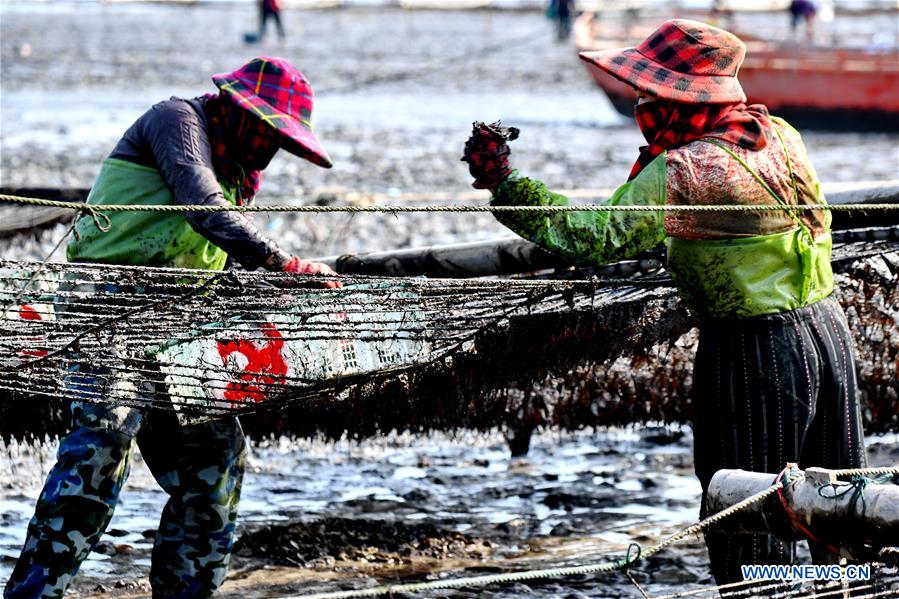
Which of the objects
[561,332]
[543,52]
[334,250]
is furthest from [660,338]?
[543,52]

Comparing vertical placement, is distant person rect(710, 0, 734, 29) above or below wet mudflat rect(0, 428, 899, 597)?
above

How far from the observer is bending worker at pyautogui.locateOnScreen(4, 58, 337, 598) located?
402 centimetres

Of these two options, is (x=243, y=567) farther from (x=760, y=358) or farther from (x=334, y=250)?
(x=334, y=250)

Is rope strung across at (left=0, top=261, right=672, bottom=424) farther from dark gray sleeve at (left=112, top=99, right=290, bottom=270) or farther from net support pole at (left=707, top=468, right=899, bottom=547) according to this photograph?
net support pole at (left=707, top=468, right=899, bottom=547)

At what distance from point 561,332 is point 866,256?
1.13m

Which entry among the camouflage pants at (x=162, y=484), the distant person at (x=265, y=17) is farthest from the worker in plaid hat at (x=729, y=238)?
the distant person at (x=265, y=17)

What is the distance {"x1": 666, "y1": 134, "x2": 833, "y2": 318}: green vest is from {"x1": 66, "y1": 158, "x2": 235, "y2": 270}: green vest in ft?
4.77

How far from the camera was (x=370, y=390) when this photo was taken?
14.8 ft

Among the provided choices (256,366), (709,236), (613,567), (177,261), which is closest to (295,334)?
(256,366)

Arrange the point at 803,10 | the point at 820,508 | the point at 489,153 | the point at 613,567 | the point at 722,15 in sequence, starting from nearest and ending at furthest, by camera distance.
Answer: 1. the point at 613,567
2. the point at 820,508
3. the point at 489,153
4. the point at 722,15
5. the point at 803,10

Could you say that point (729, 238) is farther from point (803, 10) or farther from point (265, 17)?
point (265, 17)

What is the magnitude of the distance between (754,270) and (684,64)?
1.79ft

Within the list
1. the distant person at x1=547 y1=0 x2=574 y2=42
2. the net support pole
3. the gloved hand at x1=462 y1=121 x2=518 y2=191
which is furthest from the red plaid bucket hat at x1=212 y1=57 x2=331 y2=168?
the distant person at x1=547 y1=0 x2=574 y2=42

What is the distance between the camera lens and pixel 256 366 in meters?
4.12
